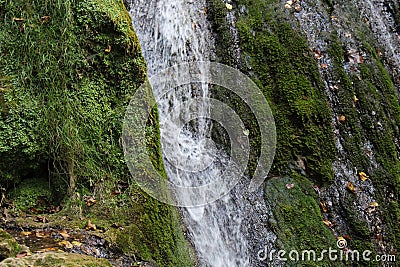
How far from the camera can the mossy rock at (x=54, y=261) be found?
2.10 metres

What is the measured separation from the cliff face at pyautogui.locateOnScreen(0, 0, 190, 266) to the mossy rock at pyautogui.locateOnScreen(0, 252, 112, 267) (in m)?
0.67

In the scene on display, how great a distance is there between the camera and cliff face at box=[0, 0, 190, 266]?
329 cm

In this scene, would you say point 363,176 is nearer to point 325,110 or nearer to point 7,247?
point 325,110

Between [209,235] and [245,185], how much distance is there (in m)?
0.81

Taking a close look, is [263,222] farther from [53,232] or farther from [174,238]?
[53,232]

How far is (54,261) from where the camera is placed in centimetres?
225

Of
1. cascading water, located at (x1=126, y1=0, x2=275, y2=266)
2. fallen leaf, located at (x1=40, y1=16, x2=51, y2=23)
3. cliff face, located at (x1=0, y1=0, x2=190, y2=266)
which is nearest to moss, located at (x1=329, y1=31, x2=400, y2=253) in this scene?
cascading water, located at (x1=126, y1=0, x2=275, y2=266)

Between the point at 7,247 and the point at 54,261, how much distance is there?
364 mm

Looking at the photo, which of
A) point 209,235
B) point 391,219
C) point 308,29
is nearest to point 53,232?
point 209,235

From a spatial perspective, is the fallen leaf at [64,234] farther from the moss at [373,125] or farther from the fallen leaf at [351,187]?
the fallen leaf at [351,187]

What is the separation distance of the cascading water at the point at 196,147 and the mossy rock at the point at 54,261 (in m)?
1.83

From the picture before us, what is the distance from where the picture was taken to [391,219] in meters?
4.90

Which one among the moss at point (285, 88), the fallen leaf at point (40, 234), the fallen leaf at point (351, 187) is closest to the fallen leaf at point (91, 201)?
the fallen leaf at point (40, 234)

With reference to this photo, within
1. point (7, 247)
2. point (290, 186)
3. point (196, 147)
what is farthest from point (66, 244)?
point (290, 186)
